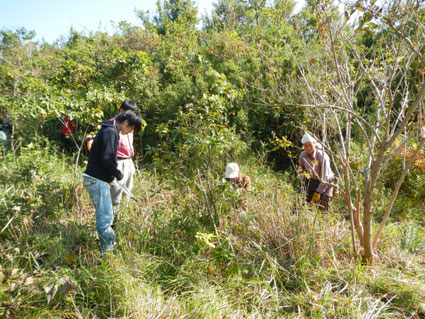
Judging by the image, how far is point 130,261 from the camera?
104 inches

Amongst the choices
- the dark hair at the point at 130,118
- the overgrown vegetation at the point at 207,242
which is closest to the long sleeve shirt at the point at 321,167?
the overgrown vegetation at the point at 207,242

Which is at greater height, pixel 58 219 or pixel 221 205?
pixel 221 205

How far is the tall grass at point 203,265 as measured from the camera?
2176 millimetres

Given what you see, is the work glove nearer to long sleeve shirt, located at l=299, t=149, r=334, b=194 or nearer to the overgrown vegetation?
long sleeve shirt, located at l=299, t=149, r=334, b=194

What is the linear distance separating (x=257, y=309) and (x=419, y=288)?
1.27 m

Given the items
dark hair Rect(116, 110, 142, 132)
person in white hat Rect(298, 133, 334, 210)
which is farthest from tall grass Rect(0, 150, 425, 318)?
dark hair Rect(116, 110, 142, 132)

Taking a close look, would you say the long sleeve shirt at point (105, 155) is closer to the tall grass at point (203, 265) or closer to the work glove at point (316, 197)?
the tall grass at point (203, 265)

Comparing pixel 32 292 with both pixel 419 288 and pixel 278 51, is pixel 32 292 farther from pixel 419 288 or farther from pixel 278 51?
pixel 278 51

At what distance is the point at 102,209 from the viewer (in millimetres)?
2812

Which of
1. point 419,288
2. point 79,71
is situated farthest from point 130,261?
point 79,71

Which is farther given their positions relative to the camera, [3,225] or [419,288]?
[3,225]

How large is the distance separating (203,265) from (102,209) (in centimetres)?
112

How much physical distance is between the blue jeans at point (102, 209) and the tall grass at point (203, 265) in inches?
4.3

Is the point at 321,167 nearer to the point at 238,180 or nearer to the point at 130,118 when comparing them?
the point at 238,180
